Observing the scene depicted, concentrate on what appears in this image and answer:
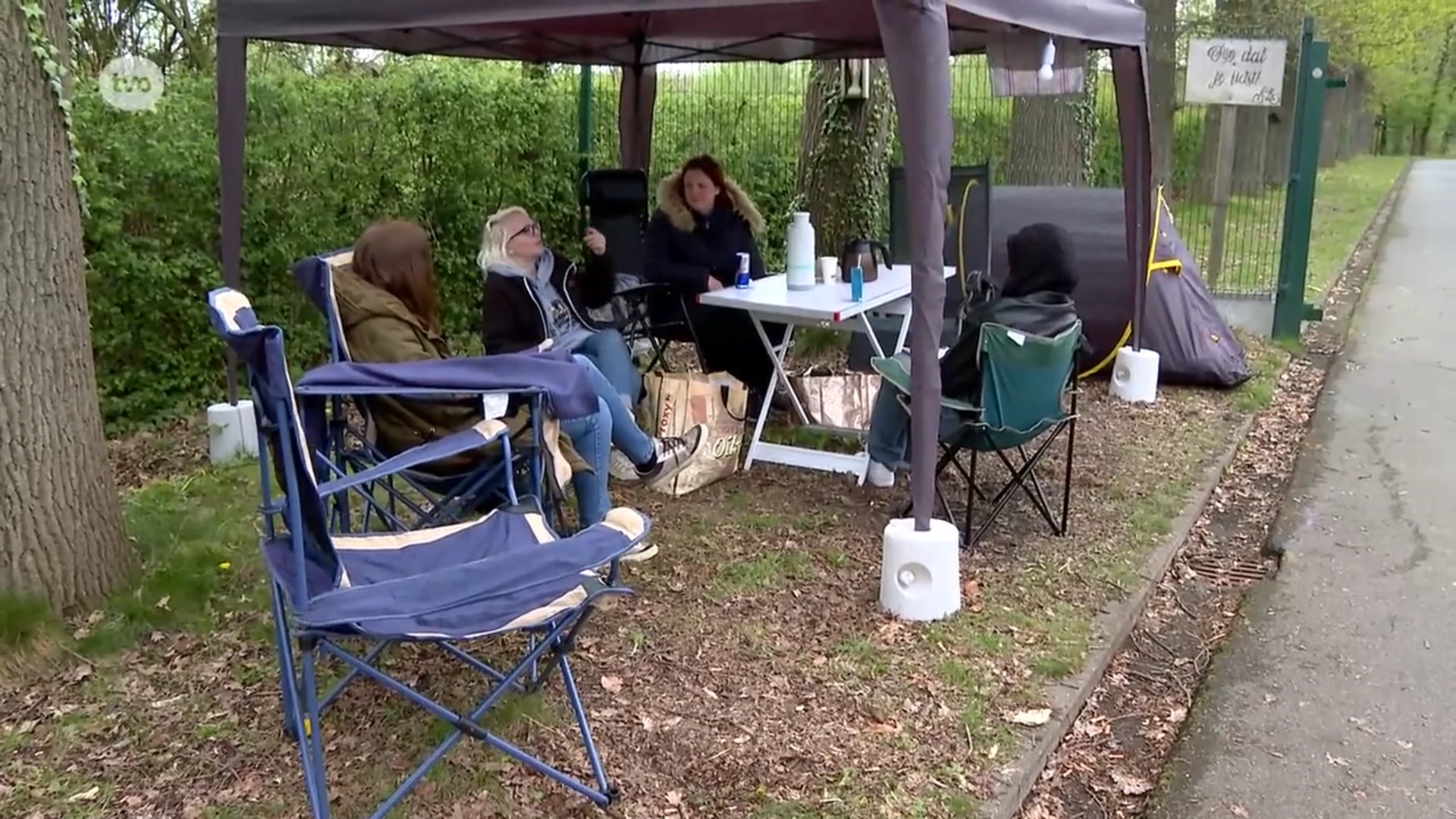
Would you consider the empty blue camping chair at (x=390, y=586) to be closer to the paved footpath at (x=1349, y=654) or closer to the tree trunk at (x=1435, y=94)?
the paved footpath at (x=1349, y=654)

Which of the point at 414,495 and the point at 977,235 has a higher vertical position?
the point at 977,235

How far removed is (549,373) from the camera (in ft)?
10.1

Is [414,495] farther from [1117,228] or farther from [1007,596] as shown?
[1117,228]

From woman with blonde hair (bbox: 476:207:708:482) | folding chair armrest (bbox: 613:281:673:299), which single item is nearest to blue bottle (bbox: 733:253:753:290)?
folding chair armrest (bbox: 613:281:673:299)

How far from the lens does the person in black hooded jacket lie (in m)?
3.92

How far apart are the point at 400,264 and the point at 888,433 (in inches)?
71.9

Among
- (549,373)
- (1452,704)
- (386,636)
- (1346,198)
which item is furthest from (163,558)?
(1346,198)

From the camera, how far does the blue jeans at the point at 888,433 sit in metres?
4.35

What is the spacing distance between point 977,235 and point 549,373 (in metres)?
3.18

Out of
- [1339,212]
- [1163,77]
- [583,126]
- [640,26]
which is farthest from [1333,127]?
[640,26]

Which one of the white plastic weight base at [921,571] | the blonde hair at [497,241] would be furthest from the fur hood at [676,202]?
the white plastic weight base at [921,571]

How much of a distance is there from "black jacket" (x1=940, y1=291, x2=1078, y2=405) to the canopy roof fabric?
89 cm

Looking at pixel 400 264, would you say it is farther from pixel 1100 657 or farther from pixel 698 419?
pixel 1100 657

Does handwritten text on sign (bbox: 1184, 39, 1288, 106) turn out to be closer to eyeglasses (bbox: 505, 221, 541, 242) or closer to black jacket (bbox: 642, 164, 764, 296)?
black jacket (bbox: 642, 164, 764, 296)
